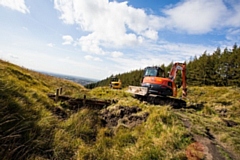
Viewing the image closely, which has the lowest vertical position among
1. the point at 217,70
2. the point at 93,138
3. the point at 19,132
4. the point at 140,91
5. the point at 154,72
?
the point at 93,138

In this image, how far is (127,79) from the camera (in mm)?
80688

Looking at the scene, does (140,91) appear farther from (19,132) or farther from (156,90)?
(19,132)

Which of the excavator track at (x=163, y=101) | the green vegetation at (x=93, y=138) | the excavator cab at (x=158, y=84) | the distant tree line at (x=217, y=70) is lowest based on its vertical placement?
the green vegetation at (x=93, y=138)

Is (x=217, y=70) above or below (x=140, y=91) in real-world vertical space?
above

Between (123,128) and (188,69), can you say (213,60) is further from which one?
(123,128)

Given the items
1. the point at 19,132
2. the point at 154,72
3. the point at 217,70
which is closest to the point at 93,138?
the point at 19,132

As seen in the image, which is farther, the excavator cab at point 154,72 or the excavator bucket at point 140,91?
the excavator cab at point 154,72

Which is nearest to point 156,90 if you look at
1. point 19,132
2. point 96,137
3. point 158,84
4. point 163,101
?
point 158,84

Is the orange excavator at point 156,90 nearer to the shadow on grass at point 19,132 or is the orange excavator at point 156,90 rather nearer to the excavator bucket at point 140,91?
the excavator bucket at point 140,91

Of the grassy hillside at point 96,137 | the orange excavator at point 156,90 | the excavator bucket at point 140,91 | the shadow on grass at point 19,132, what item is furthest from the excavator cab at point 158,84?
the shadow on grass at point 19,132

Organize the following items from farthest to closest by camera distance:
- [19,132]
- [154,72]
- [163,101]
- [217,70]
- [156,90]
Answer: [217,70]
[154,72]
[163,101]
[156,90]
[19,132]

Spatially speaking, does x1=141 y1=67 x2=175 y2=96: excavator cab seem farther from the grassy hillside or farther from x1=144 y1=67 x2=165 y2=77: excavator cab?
the grassy hillside

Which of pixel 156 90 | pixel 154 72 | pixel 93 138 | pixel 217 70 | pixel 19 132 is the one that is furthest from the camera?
pixel 217 70

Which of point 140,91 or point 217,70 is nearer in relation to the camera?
point 140,91
